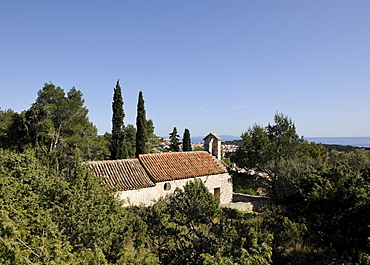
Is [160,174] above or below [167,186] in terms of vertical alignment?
above

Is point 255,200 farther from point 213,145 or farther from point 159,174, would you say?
point 159,174

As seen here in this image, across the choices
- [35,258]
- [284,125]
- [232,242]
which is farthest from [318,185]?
[284,125]

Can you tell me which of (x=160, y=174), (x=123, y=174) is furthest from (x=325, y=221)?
(x=123, y=174)

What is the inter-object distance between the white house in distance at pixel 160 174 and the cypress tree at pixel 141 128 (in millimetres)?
12384

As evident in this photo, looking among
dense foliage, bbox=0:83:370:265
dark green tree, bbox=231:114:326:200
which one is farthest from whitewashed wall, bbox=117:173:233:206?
dark green tree, bbox=231:114:326:200

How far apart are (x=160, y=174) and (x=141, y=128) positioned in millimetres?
15589

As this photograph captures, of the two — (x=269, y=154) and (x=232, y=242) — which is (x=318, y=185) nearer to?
(x=232, y=242)

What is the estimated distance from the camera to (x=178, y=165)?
16656mm

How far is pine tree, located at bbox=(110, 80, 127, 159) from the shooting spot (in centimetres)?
2986

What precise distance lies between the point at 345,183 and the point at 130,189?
1029 cm

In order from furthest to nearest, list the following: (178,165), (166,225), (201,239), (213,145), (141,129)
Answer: (141,129)
(213,145)
(178,165)
(166,225)
(201,239)

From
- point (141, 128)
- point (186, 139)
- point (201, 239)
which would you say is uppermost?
point (141, 128)

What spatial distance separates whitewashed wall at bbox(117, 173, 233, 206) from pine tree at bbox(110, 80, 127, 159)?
51.4 feet

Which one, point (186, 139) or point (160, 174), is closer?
point (160, 174)
